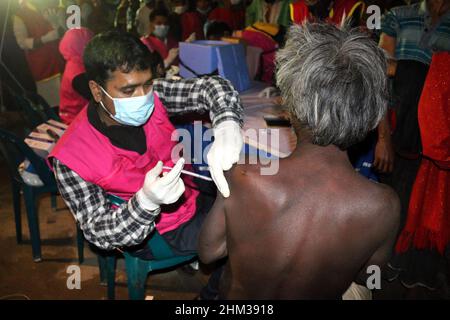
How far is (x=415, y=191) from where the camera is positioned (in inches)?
87.1

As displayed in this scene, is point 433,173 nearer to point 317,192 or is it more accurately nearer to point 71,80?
point 317,192

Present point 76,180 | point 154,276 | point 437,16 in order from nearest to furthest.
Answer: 1. point 76,180
2. point 437,16
3. point 154,276

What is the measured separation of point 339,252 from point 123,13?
6.26 m

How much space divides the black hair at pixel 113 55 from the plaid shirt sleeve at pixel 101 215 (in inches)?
16.5

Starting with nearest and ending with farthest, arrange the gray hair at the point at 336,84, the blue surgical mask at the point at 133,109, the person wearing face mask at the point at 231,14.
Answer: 1. the gray hair at the point at 336,84
2. the blue surgical mask at the point at 133,109
3. the person wearing face mask at the point at 231,14

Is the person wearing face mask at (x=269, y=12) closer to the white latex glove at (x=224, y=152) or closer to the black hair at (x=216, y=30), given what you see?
the black hair at (x=216, y=30)

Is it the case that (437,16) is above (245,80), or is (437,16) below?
above

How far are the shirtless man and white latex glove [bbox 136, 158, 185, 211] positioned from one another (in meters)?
0.23

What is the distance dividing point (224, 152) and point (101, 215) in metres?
0.54

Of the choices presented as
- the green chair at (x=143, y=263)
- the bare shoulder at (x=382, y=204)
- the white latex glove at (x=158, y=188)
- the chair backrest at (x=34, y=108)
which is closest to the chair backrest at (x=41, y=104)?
the chair backrest at (x=34, y=108)

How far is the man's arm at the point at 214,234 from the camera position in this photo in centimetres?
111

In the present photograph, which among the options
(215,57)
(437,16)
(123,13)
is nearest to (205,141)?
(215,57)

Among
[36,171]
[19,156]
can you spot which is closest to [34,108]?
[19,156]
